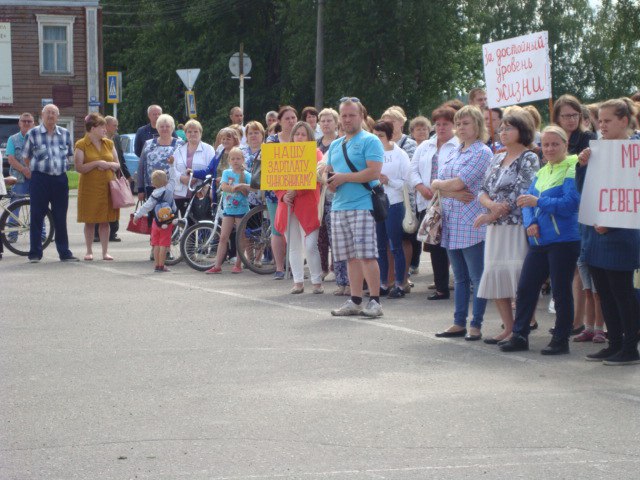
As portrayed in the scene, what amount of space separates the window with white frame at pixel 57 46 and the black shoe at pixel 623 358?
50.4m

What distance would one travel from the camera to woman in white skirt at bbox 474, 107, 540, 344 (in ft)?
33.8

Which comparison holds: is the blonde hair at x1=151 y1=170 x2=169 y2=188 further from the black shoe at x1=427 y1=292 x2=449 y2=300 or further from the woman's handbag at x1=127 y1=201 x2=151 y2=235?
the black shoe at x1=427 y1=292 x2=449 y2=300

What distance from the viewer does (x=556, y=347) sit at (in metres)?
10.1

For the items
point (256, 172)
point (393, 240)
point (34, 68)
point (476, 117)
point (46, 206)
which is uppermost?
point (34, 68)

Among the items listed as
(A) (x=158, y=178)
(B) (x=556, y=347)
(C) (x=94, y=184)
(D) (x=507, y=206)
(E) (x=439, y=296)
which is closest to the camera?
(B) (x=556, y=347)

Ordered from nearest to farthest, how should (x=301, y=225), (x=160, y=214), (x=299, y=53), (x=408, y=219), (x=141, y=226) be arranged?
(x=408, y=219) → (x=301, y=225) → (x=160, y=214) → (x=141, y=226) → (x=299, y=53)

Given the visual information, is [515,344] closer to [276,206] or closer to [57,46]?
[276,206]

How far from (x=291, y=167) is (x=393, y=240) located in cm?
139

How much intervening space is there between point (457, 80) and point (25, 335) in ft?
155

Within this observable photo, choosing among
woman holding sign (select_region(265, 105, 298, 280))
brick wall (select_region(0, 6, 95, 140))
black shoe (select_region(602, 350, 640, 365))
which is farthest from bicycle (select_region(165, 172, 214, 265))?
brick wall (select_region(0, 6, 95, 140))

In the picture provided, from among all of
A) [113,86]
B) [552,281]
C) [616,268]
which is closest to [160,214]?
[552,281]

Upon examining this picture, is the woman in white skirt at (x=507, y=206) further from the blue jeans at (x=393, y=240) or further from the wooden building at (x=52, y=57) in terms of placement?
the wooden building at (x=52, y=57)

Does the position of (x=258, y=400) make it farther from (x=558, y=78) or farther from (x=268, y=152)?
(x=558, y=78)

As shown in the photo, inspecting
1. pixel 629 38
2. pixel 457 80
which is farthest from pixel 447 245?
pixel 457 80
